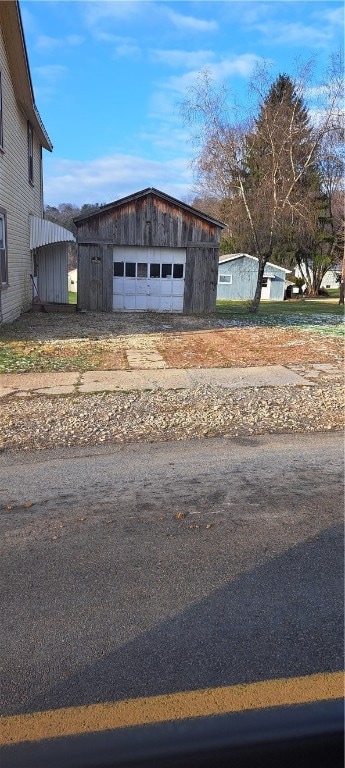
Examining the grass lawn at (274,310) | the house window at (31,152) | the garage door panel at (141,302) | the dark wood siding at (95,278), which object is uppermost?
the house window at (31,152)

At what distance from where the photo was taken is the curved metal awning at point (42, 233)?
17.6 meters

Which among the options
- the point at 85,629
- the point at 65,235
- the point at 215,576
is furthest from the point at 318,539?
the point at 65,235

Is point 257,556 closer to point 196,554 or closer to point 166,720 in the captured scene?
point 196,554

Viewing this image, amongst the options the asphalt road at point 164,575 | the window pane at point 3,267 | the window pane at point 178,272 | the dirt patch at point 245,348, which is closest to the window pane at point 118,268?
the window pane at point 178,272

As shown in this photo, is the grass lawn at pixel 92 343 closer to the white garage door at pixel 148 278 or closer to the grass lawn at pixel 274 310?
the grass lawn at pixel 274 310

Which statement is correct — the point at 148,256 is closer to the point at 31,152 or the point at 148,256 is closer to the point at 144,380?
the point at 31,152

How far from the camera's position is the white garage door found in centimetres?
2078

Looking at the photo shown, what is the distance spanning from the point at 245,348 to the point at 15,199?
8379mm

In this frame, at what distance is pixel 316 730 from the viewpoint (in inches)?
43.6

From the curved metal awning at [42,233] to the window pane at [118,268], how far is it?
7.54 feet

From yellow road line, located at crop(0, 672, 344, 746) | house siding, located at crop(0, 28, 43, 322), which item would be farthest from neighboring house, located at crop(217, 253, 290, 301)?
yellow road line, located at crop(0, 672, 344, 746)

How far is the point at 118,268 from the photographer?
820 inches

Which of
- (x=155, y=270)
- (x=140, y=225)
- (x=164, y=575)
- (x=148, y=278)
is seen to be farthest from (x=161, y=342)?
(x=164, y=575)

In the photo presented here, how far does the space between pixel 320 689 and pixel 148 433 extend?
366 centimetres
